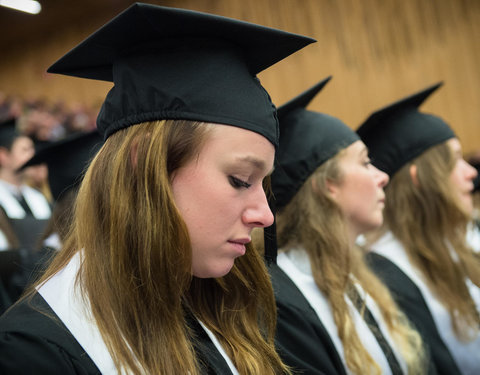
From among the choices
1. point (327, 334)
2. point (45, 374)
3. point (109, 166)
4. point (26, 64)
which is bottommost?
point (327, 334)

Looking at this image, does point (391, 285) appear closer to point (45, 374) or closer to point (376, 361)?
point (376, 361)

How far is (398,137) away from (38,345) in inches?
83.8

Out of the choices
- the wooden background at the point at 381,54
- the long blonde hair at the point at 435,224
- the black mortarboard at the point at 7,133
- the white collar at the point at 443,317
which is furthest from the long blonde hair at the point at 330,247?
the wooden background at the point at 381,54

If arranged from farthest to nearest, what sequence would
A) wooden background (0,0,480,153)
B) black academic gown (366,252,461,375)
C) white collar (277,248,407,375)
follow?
wooden background (0,0,480,153) → black academic gown (366,252,461,375) → white collar (277,248,407,375)

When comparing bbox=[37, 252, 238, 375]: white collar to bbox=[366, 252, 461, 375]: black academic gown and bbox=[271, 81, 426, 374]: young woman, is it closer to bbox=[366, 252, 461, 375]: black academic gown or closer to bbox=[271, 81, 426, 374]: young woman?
bbox=[271, 81, 426, 374]: young woman

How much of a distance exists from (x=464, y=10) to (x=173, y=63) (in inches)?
278

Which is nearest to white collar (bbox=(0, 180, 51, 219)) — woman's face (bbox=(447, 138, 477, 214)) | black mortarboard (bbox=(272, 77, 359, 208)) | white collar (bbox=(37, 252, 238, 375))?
black mortarboard (bbox=(272, 77, 359, 208))

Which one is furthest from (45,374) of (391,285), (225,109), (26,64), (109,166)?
(26,64)

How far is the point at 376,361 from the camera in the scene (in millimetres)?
1975

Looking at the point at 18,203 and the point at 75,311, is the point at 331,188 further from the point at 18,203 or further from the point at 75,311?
the point at 18,203

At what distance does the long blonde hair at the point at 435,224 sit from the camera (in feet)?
8.53

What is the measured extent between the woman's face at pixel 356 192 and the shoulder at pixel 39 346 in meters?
1.35

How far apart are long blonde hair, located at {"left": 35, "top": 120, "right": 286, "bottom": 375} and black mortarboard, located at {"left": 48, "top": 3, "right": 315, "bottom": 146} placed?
43mm

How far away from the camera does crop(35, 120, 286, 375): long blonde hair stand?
108cm
